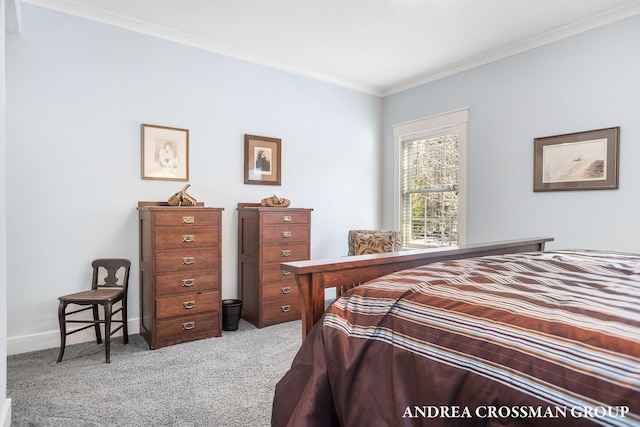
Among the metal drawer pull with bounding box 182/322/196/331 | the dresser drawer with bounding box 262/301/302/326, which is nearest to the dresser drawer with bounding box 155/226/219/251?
the metal drawer pull with bounding box 182/322/196/331

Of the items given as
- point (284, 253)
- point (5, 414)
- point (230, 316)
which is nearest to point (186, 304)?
point (230, 316)

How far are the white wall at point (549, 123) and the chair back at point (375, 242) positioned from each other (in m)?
0.81

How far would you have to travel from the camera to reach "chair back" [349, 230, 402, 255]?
4.06 metres

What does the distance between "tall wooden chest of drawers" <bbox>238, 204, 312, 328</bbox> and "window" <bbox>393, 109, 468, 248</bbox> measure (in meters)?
1.64

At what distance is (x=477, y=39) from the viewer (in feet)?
11.4

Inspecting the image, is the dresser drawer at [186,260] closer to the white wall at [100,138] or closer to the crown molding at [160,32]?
the white wall at [100,138]

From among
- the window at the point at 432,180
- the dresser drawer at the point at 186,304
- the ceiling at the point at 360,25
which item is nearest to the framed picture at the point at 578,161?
the window at the point at 432,180

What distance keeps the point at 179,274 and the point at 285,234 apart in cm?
103

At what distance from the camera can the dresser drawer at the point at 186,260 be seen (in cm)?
288

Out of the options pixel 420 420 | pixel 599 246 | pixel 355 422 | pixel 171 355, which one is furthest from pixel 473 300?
pixel 599 246

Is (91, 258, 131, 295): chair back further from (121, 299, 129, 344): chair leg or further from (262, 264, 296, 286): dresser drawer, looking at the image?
(262, 264, 296, 286): dresser drawer

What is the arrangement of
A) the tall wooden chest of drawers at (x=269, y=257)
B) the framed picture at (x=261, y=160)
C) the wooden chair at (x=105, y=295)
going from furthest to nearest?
the framed picture at (x=261, y=160), the tall wooden chest of drawers at (x=269, y=257), the wooden chair at (x=105, y=295)

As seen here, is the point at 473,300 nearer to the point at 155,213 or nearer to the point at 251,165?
the point at 155,213

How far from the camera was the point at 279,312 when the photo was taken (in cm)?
351
